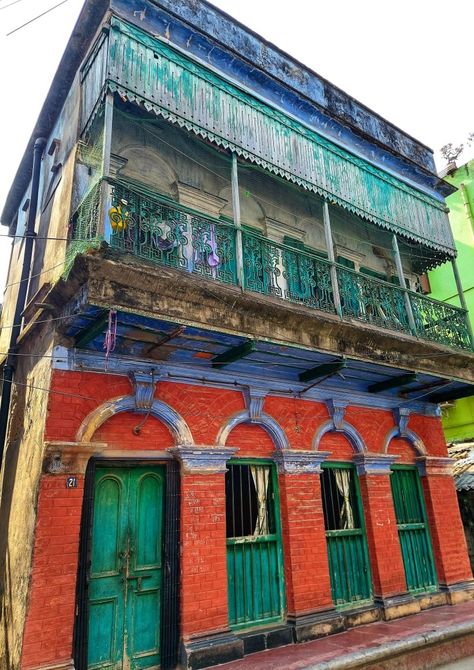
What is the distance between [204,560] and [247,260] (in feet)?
13.3

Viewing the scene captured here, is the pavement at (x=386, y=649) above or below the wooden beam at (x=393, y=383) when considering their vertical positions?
below

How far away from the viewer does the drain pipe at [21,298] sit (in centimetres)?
689

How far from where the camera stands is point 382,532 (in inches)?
310

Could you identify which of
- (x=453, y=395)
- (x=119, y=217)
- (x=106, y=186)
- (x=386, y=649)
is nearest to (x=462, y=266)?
(x=453, y=395)

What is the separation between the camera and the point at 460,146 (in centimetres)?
1678

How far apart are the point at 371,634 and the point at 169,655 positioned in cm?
308

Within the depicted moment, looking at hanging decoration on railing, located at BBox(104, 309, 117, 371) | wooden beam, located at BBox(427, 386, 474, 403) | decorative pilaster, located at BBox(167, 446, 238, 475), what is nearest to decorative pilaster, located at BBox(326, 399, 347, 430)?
decorative pilaster, located at BBox(167, 446, 238, 475)

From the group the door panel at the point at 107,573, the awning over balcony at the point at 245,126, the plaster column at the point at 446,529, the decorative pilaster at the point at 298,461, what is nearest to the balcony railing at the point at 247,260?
the awning over balcony at the point at 245,126

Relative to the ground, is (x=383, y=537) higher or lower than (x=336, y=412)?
lower

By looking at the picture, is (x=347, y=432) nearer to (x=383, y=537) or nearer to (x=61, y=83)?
(x=383, y=537)

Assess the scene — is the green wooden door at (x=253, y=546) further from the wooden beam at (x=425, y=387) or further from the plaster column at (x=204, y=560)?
the wooden beam at (x=425, y=387)

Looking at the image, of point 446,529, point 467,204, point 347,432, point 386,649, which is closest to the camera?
point 386,649

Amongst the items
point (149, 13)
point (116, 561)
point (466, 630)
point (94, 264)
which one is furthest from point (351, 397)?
point (149, 13)

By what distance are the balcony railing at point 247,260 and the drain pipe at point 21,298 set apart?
1860 mm
